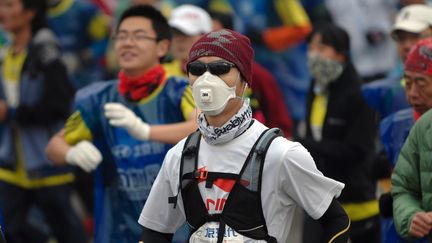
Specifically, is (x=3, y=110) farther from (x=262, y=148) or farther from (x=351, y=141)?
(x=262, y=148)

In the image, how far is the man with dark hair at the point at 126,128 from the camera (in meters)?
7.81

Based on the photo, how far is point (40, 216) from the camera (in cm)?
1049

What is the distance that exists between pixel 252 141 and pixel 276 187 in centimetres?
24

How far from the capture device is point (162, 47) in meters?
8.19

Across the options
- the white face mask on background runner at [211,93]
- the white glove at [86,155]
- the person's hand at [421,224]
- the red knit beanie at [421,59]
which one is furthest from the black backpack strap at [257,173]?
the white glove at [86,155]

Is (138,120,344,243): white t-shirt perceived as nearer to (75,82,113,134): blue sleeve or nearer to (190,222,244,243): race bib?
(190,222,244,243): race bib

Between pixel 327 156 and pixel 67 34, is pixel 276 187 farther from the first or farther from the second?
pixel 67 34

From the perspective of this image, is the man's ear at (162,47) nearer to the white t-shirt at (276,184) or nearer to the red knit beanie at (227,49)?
the red knit beanie at (227,49)

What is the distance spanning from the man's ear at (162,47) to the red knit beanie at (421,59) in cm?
161

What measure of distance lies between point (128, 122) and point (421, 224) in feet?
5.99

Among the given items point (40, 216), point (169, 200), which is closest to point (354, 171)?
point (40, 216)

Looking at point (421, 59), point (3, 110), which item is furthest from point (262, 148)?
point (3, 110)

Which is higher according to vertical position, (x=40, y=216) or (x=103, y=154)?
(x=103, y=154)

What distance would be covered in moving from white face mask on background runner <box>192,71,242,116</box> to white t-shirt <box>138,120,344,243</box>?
17 cm
